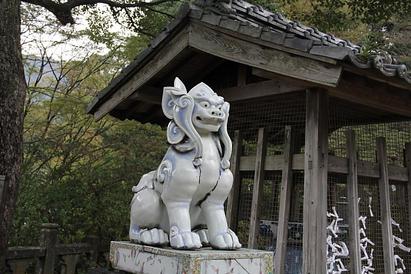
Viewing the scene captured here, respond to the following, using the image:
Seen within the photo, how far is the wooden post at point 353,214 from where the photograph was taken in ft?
12.6

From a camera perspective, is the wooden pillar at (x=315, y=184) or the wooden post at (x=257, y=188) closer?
the wooden pillar at (x=315, y=184)

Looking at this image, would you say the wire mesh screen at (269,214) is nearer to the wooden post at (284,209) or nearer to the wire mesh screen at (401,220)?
the wooden post at (284,209)

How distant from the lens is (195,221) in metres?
2.62

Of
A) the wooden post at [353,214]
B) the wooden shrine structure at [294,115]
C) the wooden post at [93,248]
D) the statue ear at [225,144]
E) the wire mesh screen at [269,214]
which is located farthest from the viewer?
the wooden post at [93,248]

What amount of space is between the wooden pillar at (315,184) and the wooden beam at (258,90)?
0.24 m

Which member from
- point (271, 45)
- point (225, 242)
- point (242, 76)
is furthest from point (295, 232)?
point (225, 242)

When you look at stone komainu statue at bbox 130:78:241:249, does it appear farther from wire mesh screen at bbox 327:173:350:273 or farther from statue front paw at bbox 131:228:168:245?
wire mesh screen at bbox 327:173:350:273

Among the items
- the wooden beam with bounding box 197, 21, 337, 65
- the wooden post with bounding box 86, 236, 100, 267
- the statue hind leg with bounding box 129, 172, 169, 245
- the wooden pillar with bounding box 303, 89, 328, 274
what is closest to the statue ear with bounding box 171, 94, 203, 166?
the statue hind leg with bounding box 129, 172, 169, 245

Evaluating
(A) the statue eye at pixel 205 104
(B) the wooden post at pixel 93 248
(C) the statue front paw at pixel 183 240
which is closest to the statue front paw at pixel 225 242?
(C) the statue front paw at pixel 183 240

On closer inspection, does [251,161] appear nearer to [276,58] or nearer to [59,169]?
[276,58]

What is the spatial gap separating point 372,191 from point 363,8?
2.93 metres

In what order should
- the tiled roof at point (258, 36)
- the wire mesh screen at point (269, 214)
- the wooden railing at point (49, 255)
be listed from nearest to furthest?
the tiled roof at point (258, 36) < the wire mesh screen at point (269, 214) < the wooden railing at point (49, 255)

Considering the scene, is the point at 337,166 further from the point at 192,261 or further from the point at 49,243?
the point at 49,243

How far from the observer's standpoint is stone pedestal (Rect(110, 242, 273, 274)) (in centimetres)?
212
